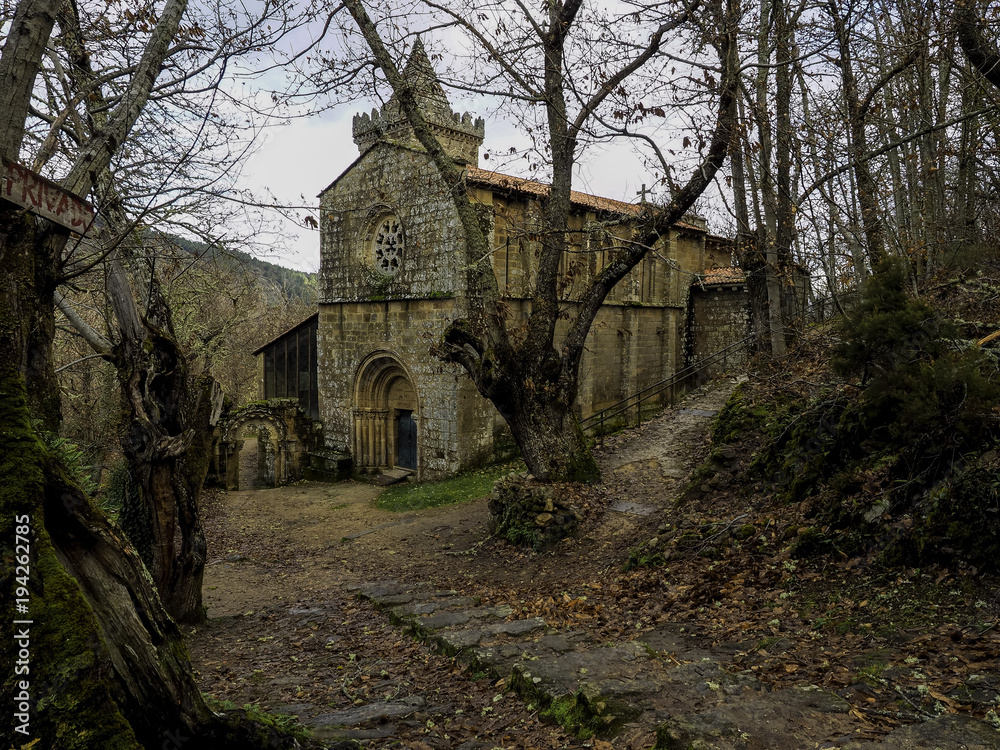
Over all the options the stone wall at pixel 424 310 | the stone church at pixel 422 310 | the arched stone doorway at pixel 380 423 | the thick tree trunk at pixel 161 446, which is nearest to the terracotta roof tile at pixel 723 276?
the stone church at pixel 422 310

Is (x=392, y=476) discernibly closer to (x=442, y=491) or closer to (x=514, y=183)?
(x=442, y=491)

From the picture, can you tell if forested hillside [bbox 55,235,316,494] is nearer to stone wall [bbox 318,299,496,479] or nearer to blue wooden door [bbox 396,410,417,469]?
stone wall [bbox 318,299,496,479]

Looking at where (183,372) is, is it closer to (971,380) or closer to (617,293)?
(971,380)

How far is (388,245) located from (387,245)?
0.16 feet

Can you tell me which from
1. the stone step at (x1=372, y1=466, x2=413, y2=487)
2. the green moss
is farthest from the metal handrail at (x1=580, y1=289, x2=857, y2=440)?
the green moss

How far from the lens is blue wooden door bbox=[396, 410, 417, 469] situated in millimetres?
18219

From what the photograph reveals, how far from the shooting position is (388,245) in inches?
696

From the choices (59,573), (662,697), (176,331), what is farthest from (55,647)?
(176,331)

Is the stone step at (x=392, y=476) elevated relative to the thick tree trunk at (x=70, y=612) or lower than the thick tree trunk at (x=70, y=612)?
lower

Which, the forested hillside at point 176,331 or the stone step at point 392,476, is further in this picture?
the stone step at point 392,476

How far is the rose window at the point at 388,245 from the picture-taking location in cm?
1730

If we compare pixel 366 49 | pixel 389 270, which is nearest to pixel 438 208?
pixel 389 270

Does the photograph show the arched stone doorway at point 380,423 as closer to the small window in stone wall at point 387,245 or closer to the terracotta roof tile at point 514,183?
the small window in stone wall at point 387,245

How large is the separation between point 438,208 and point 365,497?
26.2 feet
